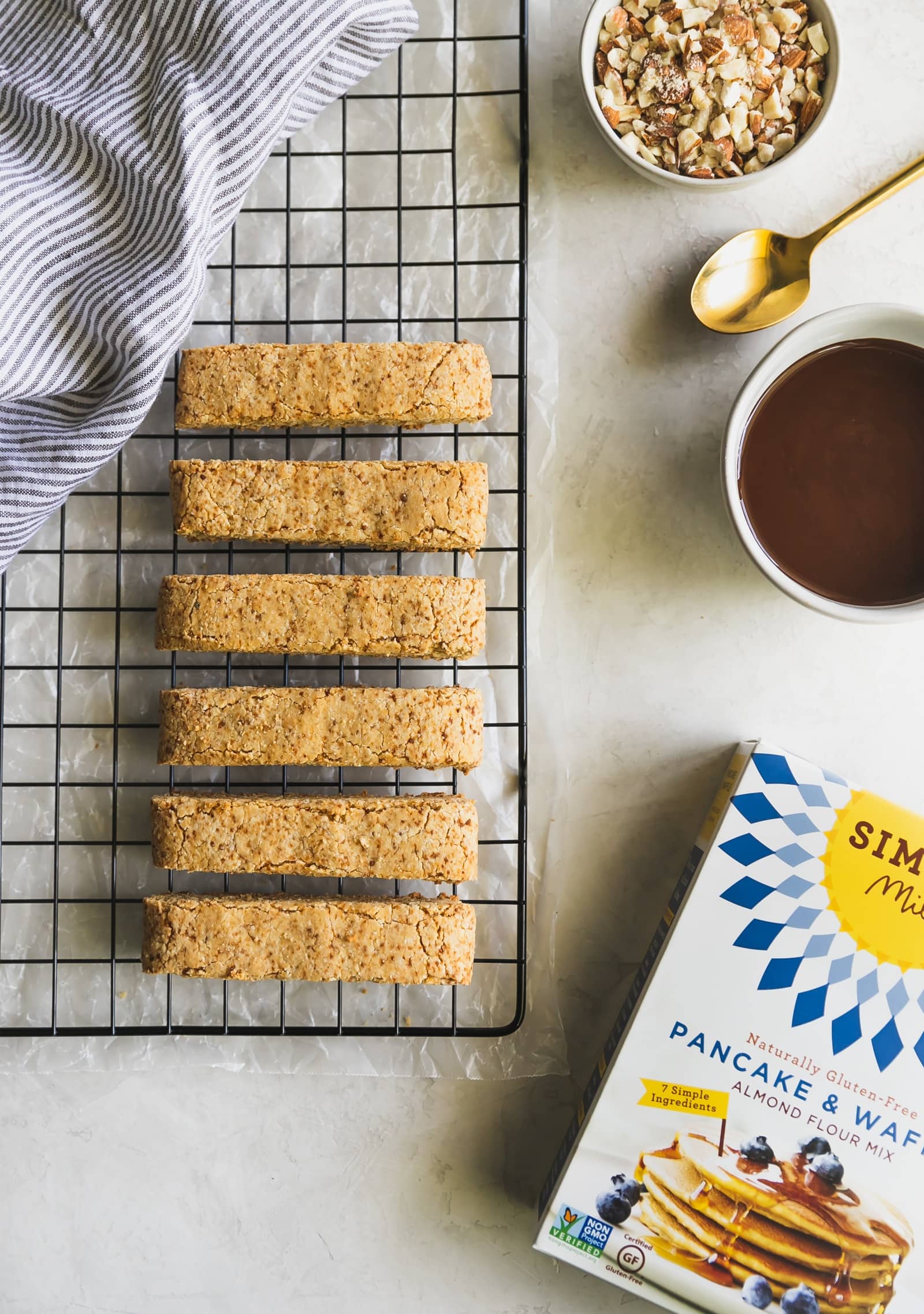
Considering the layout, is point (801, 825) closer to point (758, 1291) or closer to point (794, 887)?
point (794, 887)

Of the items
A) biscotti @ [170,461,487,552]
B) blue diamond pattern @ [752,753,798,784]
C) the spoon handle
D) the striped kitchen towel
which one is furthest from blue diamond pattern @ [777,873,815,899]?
the striped kitchen towel

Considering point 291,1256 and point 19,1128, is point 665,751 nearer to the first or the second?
point 291,1256

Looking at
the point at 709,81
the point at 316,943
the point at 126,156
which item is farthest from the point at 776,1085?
the point at 126,156

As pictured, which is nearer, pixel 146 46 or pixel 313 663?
pixel 146 46

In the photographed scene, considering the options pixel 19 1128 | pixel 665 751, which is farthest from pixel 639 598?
pixel 19 1128

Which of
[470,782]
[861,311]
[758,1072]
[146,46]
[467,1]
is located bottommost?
[758,1072]

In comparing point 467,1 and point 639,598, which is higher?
point 467,1
